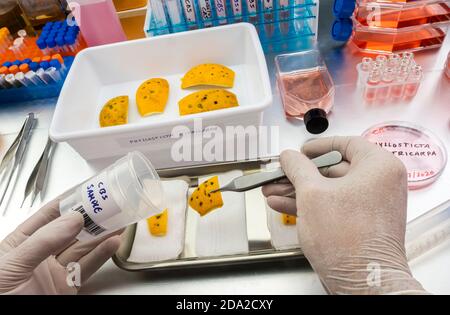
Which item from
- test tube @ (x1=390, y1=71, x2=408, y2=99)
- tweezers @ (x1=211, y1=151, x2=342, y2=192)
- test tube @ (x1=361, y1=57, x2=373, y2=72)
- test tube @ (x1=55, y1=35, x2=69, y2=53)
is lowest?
test tube @ (x1=390, y1=71, x2=408, y2=99)

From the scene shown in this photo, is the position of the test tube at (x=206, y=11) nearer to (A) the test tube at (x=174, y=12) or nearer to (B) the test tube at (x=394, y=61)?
(A) the test tube at (x=174, y=12)

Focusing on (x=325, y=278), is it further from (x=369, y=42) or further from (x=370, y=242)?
(x=369, y=42)

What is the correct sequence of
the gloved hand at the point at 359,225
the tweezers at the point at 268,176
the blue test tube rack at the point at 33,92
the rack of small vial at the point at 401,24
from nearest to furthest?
the gloved hand at the point at 359,225 < the tweezers at the point at 268,176 < the rack of small vial at the point at 401,24 < the blue test tube rack at the point at 33,92

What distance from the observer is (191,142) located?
32.6 inches

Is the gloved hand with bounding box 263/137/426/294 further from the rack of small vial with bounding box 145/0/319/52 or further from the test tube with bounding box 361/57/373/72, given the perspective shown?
the rack of small vial with bounding box 145/0/319/52

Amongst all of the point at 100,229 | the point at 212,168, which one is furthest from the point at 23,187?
the point at 212,168

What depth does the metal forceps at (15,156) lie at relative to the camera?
96 centimetres

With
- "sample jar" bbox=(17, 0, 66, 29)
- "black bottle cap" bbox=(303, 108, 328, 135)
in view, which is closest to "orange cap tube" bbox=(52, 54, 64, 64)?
"sample jar" bbox=(17, 0, 66, 29)

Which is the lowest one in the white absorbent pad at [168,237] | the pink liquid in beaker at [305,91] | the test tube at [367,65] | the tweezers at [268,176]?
the white absorbent pad at [168,237]

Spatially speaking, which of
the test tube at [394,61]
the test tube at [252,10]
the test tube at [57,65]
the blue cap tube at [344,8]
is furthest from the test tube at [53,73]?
the test tube at [394,61]

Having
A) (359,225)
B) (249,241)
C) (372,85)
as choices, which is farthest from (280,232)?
(372,85)

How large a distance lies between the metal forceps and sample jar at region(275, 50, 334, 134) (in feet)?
2.61

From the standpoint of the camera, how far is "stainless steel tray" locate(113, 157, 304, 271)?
690mm

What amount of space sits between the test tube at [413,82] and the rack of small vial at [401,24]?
0.14 metres
